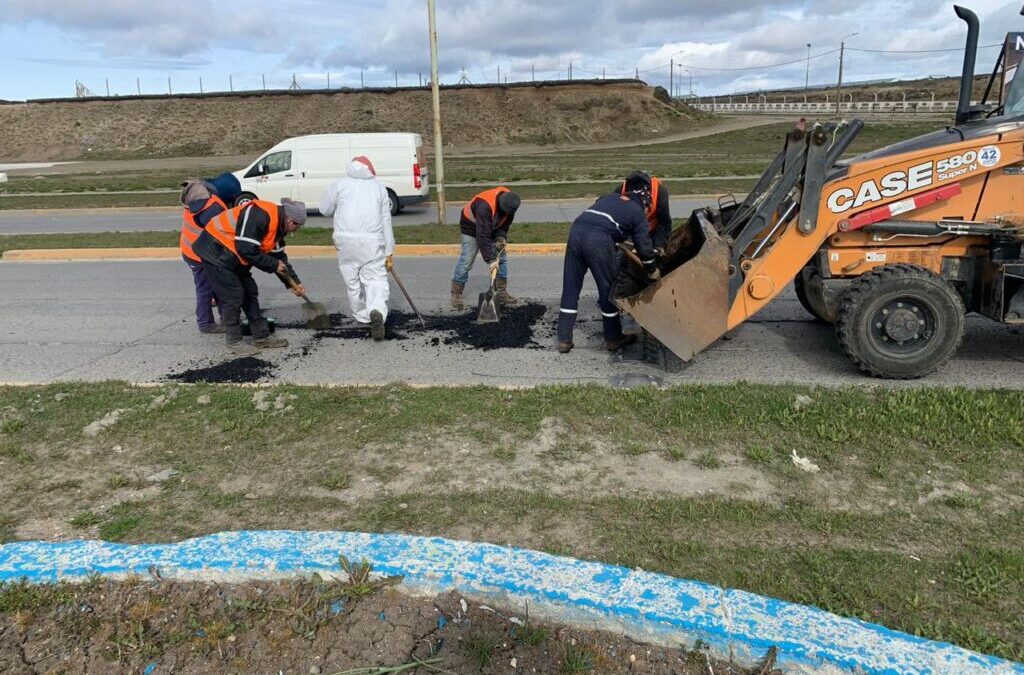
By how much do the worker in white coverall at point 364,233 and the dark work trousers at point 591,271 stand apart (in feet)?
6.11

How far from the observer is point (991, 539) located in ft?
9.98

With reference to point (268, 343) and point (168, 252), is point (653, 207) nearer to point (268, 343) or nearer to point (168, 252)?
point (268, 343)

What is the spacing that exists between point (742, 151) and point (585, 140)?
16970 millimetres

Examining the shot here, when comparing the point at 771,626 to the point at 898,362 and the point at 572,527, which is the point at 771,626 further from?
the point at 898,362

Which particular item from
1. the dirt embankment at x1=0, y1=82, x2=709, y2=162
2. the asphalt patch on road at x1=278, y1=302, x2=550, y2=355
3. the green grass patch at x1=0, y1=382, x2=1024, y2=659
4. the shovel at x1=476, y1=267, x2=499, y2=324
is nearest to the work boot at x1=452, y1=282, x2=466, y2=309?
the asphalt patch on road at x1=278, y1=302, x2=550, y2=355

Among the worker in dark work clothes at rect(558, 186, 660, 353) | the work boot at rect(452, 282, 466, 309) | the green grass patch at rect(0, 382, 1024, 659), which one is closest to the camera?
the green grass patch at rect(0, 382, 1024, 659)

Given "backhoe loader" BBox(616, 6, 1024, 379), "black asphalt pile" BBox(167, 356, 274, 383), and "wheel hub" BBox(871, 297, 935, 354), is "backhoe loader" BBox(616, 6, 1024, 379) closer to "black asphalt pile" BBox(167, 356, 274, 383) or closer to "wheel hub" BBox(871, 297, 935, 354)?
"wheel hub" BBox(871, 297, 935, 354)

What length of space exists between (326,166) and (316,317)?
1105 cm

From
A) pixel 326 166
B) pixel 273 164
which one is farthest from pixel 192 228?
pixel 273 164

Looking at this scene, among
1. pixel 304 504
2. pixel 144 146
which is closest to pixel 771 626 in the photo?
pixel 304 504

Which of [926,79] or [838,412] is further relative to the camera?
[926,79]

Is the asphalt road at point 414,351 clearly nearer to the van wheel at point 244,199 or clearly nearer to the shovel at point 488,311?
the shovel at point 488,311

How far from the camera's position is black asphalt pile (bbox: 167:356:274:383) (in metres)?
5.85

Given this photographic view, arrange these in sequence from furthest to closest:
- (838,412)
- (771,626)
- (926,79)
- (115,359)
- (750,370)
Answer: (926,79), (115,359), (750,370), (838,412), (771,626)
